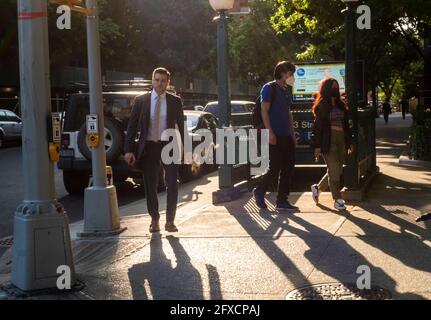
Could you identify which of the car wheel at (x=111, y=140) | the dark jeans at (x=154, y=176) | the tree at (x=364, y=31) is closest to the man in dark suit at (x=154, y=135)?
the dark jeans at (x=154, y=176)

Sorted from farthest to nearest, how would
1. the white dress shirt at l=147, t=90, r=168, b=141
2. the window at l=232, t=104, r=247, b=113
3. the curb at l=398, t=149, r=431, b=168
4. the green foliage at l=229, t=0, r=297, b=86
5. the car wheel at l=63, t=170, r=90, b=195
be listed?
the green foliage at l=229, t=0, r=297, b=86
the window at l=232, t=104, r=247, b=113
the curb at l=398, t=149, r=431, b=168
the car wheel at l=63, t=170, r=90, b=195
the white dress shirt at l=147, t=90, r=168, b=141

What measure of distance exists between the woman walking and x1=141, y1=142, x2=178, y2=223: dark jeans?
1988 mm

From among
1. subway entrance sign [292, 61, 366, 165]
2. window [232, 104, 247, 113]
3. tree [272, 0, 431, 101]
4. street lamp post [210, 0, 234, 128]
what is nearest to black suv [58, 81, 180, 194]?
street lamp post [210, 0, 234, 128]

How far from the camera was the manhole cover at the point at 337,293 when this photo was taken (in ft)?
15.5

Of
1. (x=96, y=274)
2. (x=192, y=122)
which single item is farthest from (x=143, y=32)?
(x=96, y=274)

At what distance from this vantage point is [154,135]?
7121 mm

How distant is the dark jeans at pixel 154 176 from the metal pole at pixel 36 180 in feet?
6.51

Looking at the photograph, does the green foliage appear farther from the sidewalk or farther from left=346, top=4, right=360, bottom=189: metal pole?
the sidewalk

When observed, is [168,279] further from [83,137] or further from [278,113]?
[83,137]

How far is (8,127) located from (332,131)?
21.7m

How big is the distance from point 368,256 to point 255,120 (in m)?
2.97

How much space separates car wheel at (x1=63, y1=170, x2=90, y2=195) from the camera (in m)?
12.0

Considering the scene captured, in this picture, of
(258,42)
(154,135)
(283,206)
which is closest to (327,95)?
(283,206)

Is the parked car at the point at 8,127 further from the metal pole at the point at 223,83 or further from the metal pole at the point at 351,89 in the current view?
the metal pole at the point at 351,89
